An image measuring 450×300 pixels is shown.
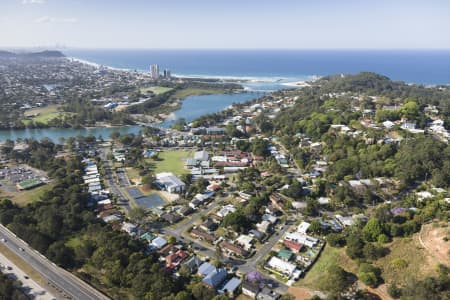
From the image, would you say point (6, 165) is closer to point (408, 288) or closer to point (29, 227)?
point (29, 227)

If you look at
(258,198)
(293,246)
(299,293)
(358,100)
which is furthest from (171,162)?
(358,100)

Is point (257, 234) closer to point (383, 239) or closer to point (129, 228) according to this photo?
point (383, 239)

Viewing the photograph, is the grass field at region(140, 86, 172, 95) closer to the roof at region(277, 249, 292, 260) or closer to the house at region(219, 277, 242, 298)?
the roof at region(277, 249, 292, 260)

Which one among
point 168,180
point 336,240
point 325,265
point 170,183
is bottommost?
point 325,265

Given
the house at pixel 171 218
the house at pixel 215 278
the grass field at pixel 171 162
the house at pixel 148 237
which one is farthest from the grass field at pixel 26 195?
the house at pixel 215 278

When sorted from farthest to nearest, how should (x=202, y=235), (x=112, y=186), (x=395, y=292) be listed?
1. (x=112, y=186)
2. (x=202, y=235)
3. (x=395, y=292)

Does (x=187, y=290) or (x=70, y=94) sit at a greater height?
(x=70, y=94)

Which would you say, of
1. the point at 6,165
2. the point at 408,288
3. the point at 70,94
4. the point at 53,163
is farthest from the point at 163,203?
the point at 70,94
